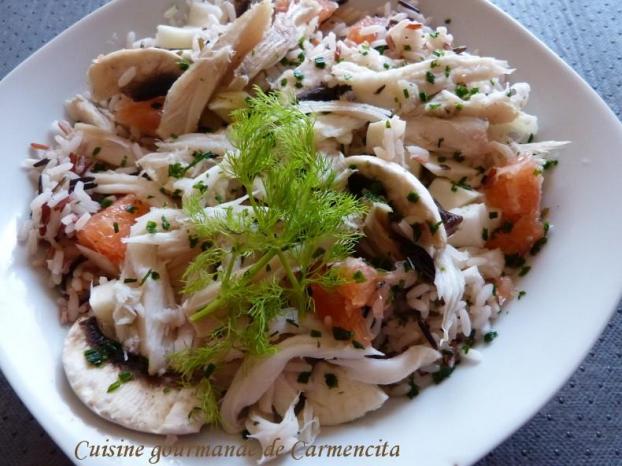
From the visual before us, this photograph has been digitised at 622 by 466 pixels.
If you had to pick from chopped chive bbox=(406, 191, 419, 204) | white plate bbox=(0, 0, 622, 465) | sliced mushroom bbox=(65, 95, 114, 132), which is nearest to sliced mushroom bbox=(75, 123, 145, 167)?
sliced mushroom bbox=(65, 95, 114, 132)

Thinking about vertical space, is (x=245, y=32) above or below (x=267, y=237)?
above

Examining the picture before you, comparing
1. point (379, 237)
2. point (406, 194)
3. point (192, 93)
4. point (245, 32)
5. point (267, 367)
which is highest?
point (245, 32)

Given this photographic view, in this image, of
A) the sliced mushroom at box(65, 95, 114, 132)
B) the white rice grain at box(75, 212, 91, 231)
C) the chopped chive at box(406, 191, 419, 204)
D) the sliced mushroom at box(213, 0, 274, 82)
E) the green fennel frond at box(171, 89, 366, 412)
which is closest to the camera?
the green fennel frond at box(171, 89, 366, 412)

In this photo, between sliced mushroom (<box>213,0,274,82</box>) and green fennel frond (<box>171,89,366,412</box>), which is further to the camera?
sliced mushroom (<box>213,0,274,82</box>)

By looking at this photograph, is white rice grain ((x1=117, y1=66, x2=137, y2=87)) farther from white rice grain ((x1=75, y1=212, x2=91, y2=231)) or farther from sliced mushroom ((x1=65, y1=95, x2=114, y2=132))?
white rice grain ((x1=75, y1=212, x2=91, y2=231))

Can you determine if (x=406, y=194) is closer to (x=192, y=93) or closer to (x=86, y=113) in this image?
(x=192, y=93)

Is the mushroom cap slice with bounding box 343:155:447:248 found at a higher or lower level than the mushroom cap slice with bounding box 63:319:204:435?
higher

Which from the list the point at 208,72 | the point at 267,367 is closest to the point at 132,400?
the point at 267,367

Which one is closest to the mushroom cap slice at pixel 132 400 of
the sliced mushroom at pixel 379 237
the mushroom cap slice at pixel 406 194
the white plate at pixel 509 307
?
the white plate at pixel 509 307
